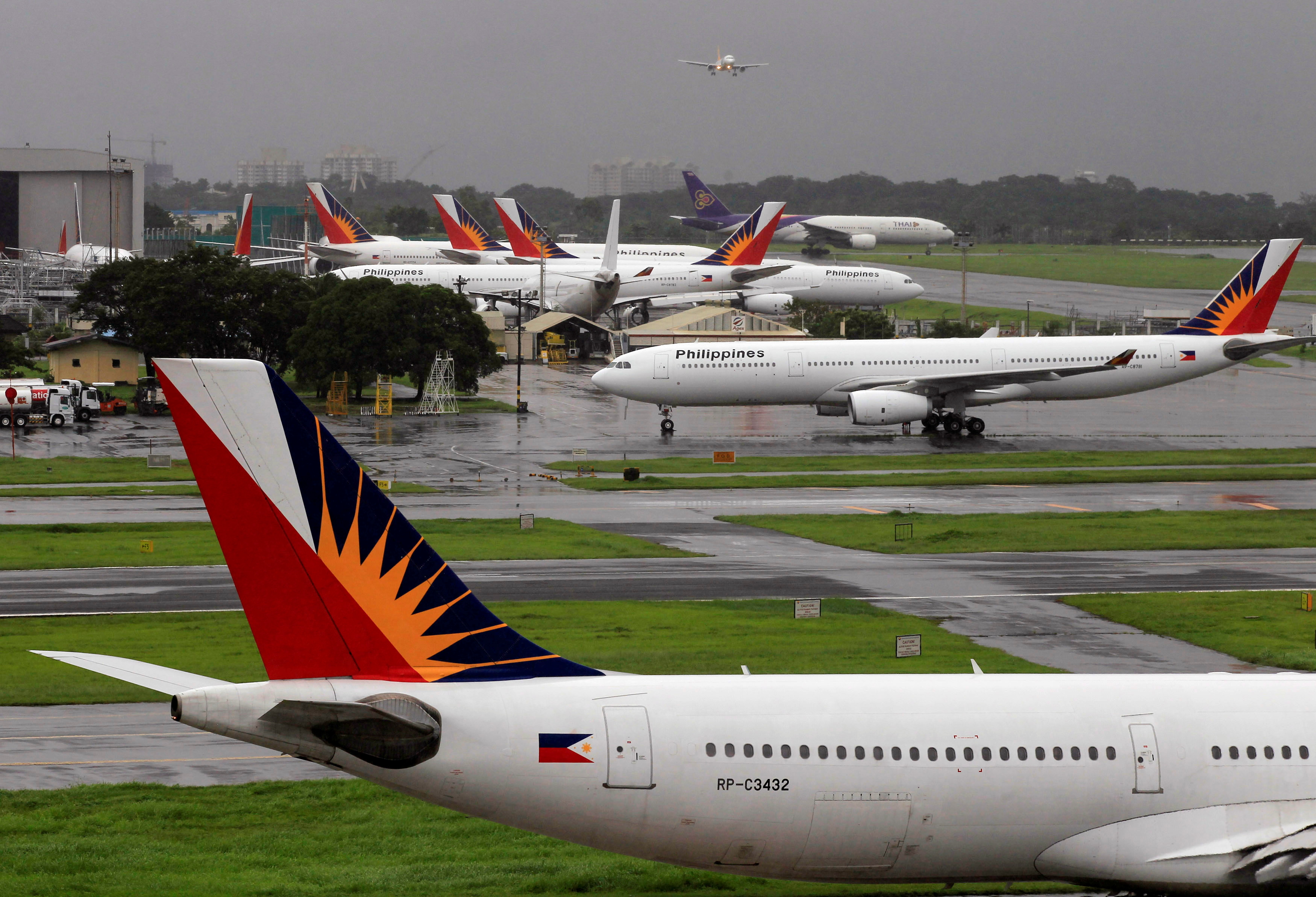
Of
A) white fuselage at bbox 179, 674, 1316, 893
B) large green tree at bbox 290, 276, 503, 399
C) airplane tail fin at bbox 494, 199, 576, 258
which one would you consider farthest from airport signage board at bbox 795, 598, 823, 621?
airplane tail fin at bbox 494, 199, 576, 258

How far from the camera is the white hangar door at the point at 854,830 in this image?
1514 cm

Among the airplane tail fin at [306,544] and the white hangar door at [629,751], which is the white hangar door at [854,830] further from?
the airplane tail fin at [306,544]

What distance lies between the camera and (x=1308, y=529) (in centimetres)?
4931

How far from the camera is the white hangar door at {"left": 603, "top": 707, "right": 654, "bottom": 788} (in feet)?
48.5

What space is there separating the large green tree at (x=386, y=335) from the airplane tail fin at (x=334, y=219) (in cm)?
8068

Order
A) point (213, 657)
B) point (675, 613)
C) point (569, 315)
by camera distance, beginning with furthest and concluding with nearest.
Answer: point (569, 315), point (675, 613), point (213, 657)

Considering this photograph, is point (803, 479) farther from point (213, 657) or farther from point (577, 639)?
point (213, 657)

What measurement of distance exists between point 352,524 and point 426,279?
408 feet

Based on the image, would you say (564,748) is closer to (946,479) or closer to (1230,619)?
(1230,619)

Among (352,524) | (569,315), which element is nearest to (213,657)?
(352,524)

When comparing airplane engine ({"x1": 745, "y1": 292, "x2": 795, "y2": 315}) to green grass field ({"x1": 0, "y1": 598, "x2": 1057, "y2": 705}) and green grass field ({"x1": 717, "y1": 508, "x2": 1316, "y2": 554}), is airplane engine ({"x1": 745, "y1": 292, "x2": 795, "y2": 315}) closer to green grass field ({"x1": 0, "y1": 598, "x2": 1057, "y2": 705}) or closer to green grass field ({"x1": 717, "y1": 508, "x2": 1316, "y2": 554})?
green grass field ({"x1": 717, "y1": 508, "x2": 1316, "y2": 554})

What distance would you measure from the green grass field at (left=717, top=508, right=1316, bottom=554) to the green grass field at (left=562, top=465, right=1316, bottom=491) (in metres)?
7.57

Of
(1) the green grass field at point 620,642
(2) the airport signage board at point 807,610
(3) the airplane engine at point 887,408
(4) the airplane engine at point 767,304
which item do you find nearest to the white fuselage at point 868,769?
(1) the green grass field at point 620,642

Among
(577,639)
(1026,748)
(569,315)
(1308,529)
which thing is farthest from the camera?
(569,315)
